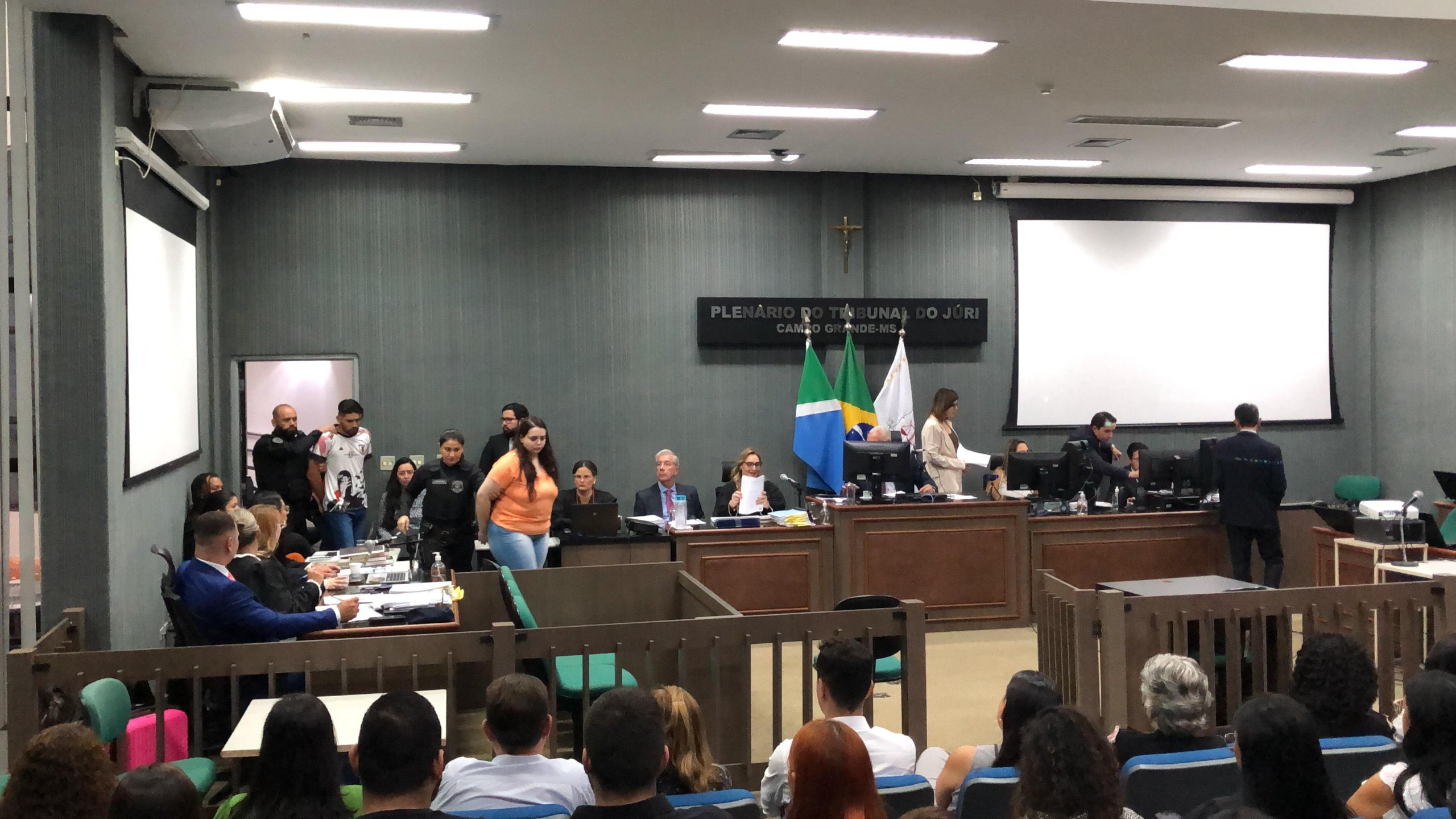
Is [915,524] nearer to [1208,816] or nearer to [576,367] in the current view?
[576,367]

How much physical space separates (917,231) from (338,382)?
5.23 m

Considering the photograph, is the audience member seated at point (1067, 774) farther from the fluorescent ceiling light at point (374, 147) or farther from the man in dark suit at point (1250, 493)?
the fluorescent ceiling light at point (374, 147)

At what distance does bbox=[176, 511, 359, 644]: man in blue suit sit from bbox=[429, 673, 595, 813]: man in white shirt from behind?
1.83 meters

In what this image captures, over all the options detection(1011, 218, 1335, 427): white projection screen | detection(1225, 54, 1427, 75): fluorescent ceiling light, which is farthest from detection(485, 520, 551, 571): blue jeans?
detection(1011, 218, 1335, 427): white projection screen

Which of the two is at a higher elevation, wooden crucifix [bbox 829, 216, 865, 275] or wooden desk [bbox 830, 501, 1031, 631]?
wooden crucifix [bbox 829, 216, 865, 275]

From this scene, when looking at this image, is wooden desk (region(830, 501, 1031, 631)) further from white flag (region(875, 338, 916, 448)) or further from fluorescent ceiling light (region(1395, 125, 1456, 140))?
fluorescent ceiling light (region(1395, 125, 1456, 140))

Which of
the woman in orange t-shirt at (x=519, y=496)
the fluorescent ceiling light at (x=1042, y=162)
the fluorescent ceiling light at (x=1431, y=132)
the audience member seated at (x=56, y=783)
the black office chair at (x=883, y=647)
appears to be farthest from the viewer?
the fluorescent ceiling light at (x=1042, y=162)

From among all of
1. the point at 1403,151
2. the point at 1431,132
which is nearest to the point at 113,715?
the point at 1431,132

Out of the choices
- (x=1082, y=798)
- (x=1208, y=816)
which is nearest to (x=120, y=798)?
(x=1082, y=798)

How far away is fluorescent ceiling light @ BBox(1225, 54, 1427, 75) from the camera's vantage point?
6.57m

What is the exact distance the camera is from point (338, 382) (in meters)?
10.3

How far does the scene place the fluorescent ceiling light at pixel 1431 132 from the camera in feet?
27.7

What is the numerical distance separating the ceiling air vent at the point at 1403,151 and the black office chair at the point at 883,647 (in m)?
6.71

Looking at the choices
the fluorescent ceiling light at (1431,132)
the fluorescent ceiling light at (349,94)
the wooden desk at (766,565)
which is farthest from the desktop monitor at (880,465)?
the fluorescent ceiling light at (1431,132)
